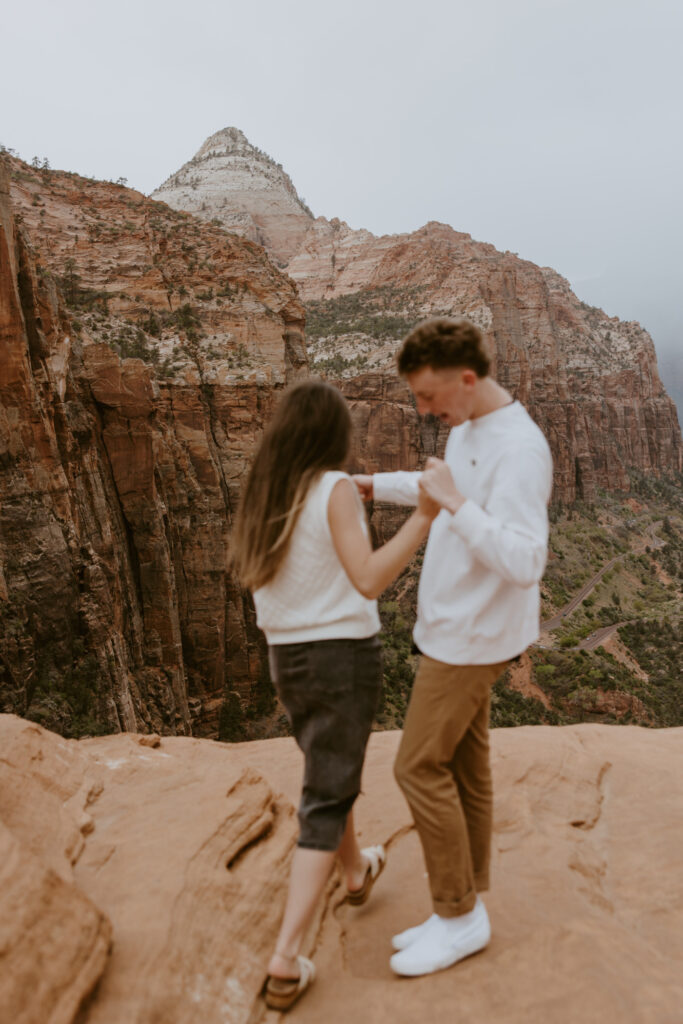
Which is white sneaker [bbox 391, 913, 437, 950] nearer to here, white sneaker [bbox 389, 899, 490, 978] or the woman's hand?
white sneaker [bbox 389, 899, 490, 978]

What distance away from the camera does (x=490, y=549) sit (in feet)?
5.95

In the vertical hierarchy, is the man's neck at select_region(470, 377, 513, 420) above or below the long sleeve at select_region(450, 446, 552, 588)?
above

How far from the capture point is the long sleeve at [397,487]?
7.85 feet

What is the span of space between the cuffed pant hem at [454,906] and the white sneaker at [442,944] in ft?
0.10

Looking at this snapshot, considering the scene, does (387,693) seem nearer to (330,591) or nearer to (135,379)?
(135,379)

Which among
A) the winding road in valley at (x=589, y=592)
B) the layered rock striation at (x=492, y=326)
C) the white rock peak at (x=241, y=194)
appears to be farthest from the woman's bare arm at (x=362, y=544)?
the white rock peak at (x=241, y=194)

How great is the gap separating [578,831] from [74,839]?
8.03 feet

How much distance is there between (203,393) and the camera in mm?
20391

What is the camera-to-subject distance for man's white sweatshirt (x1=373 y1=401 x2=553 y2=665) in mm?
1832

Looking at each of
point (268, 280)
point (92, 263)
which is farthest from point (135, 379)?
point (268, 280)

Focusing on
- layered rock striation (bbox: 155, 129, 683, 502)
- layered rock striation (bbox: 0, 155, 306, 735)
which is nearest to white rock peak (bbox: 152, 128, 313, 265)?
layered rock striation (bbox: 155, 129, 683, 502)

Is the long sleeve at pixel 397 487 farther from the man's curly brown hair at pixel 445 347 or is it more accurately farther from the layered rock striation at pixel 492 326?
the layered rock striation at pixel 492 326

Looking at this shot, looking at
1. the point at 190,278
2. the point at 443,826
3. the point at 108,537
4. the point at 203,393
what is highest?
the point at 190,278

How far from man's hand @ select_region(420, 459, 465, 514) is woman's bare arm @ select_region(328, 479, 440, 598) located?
0.05 meters
